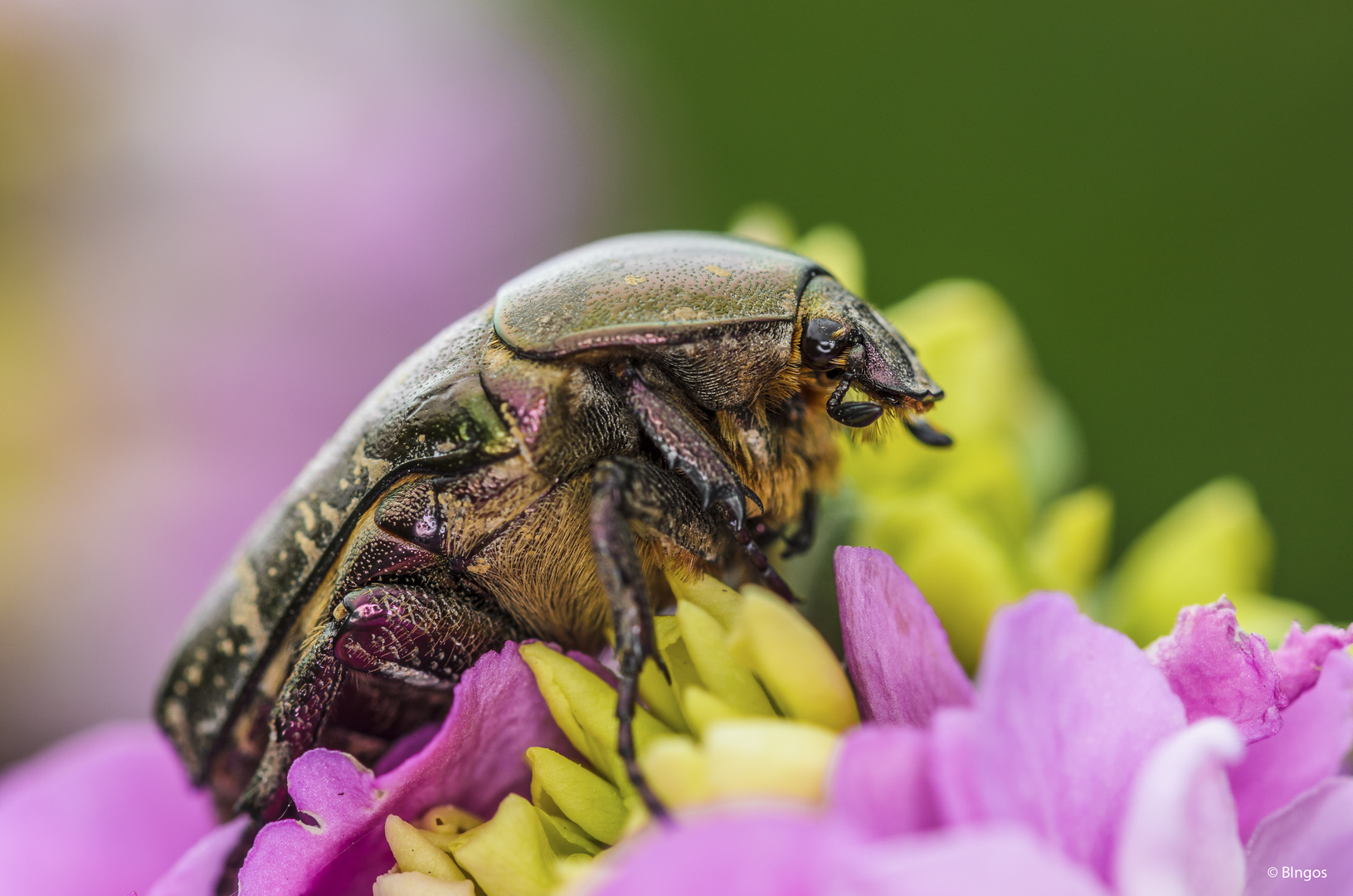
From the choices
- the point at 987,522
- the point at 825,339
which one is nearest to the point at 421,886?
the point at 825,339

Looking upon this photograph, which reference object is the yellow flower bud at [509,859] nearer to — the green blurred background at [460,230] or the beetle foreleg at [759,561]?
the beetle foreleg at [759,561]

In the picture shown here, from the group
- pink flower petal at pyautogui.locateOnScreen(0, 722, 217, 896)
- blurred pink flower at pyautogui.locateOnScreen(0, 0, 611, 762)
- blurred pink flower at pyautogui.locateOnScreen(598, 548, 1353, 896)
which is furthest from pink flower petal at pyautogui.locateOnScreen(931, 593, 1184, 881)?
blurred pink flower at pyautogui.locateOnScreen(0, 0, 611, 762)

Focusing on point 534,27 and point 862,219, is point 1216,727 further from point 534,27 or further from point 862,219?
point 534,27

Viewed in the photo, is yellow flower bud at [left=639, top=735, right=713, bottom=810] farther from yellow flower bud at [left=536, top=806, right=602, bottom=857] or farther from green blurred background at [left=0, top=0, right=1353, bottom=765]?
green blurred background at [left=0, top=0, right=1353, bottom=765]

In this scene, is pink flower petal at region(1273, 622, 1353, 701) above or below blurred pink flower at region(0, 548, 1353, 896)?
below

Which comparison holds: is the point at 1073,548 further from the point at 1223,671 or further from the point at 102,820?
the point at 102,820

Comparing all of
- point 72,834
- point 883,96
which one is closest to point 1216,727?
point 72,834

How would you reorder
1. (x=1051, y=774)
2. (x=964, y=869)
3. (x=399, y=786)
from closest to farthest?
(x=964, y=869)
(x=1051, y=774)
(x=399, y=786)
